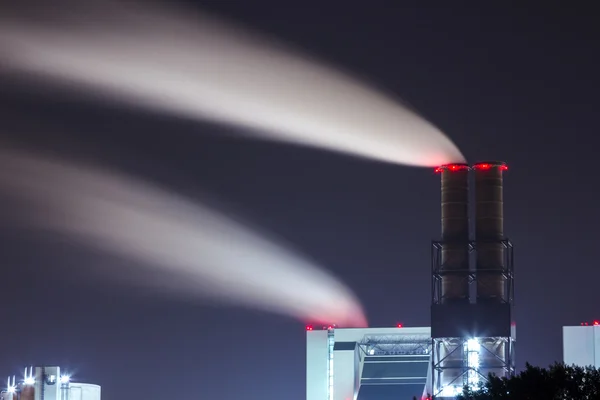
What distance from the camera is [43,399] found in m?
132

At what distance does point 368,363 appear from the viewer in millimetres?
120000

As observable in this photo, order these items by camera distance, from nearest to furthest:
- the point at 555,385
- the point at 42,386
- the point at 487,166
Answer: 1. the point at 555,385
2. the point at 487,166
3. the point at 42,386

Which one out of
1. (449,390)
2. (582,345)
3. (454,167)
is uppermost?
(454,167)

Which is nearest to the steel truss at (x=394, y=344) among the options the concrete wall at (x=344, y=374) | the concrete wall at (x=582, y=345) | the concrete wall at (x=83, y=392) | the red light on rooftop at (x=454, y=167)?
the concrete wall at (x=344, y=374)

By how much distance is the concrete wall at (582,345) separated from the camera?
115 metres

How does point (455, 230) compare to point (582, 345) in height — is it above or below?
above

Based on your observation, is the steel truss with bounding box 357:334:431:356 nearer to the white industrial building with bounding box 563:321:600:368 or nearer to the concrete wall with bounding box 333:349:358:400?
the concrete wall with bounding box 333:349:358:400

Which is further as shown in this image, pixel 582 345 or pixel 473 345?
pixel 582 345

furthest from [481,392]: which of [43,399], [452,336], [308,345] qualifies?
[43,399]

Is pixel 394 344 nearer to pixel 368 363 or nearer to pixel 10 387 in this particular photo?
pixel 368 363

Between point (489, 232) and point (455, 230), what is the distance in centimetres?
235

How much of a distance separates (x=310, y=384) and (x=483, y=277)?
73.7 ft

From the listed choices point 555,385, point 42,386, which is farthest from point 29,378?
point 555,385

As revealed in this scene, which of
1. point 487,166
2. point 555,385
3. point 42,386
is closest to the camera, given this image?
point 555,385
